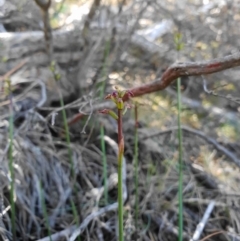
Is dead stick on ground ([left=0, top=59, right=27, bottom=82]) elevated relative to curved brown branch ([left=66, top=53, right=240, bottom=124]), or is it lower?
lower

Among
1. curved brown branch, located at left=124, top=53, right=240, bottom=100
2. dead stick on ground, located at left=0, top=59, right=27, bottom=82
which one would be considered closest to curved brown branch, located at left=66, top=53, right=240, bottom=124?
curved brown branch, located at left=124, top=53, right=240, bottom=100

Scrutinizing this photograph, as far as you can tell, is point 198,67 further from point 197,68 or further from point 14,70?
point 14,70

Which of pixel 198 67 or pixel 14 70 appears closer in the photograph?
pixel 198 67

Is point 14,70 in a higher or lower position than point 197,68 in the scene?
lower

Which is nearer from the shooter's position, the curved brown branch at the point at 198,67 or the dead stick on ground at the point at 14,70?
the curved brown branch at the point at 198,67

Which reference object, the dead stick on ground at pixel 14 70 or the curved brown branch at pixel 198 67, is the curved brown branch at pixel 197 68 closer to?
the curved brown branch at pixel 198 67

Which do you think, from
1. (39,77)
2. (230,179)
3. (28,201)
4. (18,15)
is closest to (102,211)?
(28,201)

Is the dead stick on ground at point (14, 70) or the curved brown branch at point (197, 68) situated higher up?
the curved brown branch at point (197, 68)

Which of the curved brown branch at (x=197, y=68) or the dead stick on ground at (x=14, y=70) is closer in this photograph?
the curved brown branch at (x=197, y=68)

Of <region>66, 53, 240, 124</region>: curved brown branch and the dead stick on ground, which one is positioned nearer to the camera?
<region>66, 53, 240, 124</region>: curved brown branch

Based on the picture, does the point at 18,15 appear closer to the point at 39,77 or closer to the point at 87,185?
the point at 39,77

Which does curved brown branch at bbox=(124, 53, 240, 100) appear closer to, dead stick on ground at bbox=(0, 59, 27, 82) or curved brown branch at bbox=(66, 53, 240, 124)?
curved brown branch at bbox=(66, 53, 240, 124)

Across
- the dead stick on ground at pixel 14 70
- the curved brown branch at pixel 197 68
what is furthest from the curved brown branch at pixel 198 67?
the dead stick on ground at pixel 14 70

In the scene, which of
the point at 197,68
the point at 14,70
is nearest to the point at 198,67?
the point at 197,68
